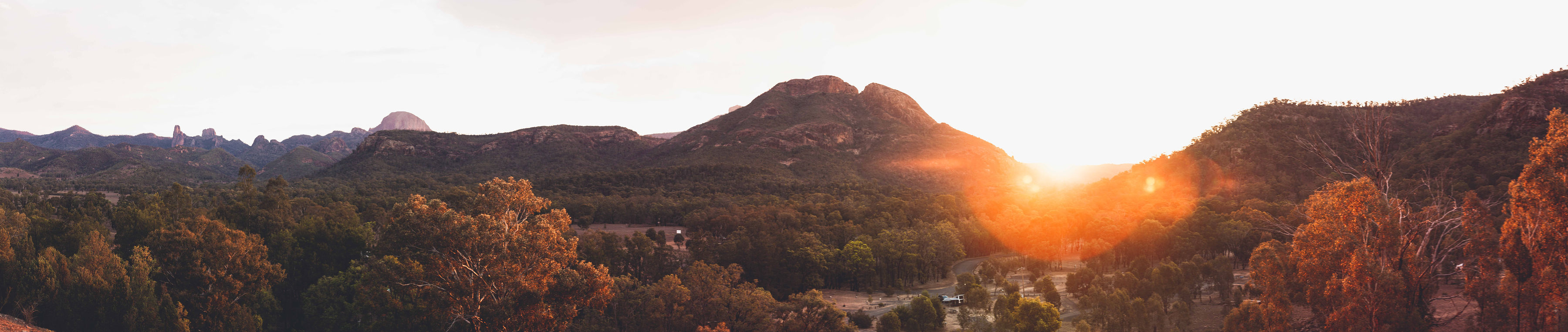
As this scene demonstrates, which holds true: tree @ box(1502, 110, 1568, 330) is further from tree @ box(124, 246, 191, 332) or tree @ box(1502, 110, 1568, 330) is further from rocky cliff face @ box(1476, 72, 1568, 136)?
rocky cliff face @ box(1476, 72, 1568, 136)

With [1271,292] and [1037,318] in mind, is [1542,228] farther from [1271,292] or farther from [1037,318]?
[1037,318]

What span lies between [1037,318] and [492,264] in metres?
29.2

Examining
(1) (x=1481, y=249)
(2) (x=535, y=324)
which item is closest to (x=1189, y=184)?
(1) (x=1481, y=249)

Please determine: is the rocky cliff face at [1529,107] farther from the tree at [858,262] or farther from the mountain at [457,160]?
the mountain at [457,160]

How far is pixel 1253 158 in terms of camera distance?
311 feet

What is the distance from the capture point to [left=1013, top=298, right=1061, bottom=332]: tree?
35.9m

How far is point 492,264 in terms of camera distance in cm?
1956

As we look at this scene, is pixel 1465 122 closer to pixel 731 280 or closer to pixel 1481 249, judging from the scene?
pixel 1481 249

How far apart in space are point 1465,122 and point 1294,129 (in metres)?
17.9

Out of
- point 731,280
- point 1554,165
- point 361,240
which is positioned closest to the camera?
point 1554,165

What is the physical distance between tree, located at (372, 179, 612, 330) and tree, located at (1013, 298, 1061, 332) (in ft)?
83.7

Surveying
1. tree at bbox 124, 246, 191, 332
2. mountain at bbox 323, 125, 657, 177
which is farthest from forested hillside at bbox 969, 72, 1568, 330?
mountain at bbox 323, 125, 657, 177

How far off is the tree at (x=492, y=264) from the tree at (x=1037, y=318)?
25.5 m

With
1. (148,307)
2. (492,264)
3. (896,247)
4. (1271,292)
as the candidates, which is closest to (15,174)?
(148,307)
